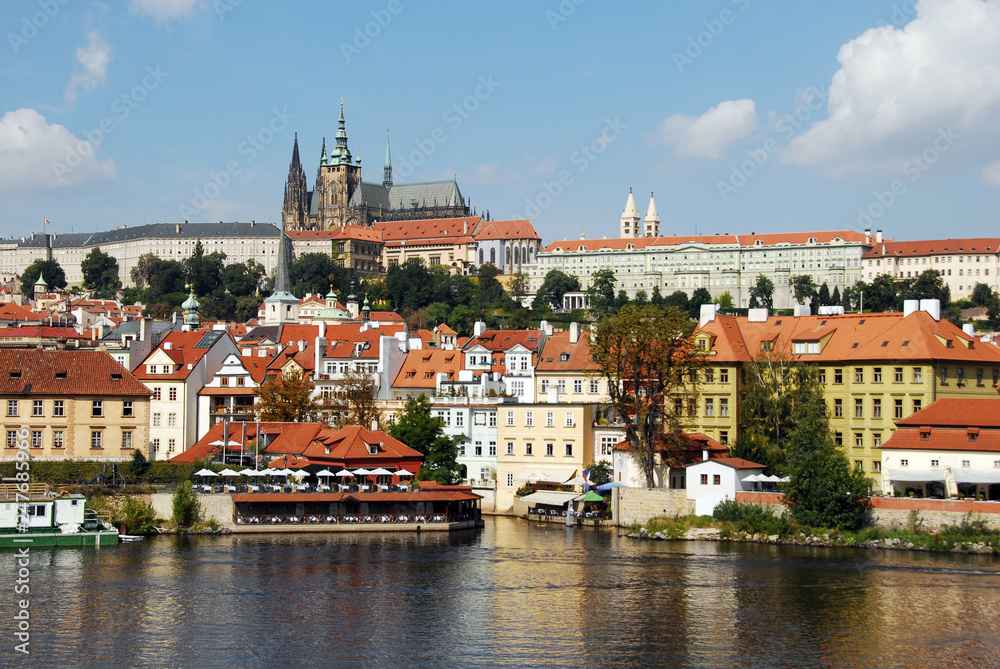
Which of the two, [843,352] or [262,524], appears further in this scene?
[843,352]

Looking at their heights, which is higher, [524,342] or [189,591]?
[524,342]

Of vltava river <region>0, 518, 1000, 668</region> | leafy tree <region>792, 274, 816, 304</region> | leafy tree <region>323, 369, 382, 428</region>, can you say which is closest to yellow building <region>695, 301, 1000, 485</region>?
vltava river <region>0, 518, 1000, 668</region>

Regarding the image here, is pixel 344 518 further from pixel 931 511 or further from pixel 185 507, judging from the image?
pixel 931 511

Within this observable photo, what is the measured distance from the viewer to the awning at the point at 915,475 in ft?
160

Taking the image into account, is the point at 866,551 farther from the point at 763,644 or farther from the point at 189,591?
the point at 189,591

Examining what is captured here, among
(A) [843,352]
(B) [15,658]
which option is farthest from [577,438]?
(B) [15,658]

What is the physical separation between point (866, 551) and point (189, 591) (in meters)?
23.6

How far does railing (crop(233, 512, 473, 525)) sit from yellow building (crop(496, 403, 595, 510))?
252 inches

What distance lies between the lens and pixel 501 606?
3722 cm

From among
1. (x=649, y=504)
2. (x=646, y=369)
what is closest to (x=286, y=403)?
(x=646, y=369)

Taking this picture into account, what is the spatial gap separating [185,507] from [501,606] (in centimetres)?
1785

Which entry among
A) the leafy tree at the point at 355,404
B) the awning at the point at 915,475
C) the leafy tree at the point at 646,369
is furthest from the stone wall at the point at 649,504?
the leafy tree at the point at 355,404

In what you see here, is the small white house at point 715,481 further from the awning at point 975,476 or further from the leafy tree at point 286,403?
the leafy tree at point 286,403

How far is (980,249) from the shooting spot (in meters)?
197
